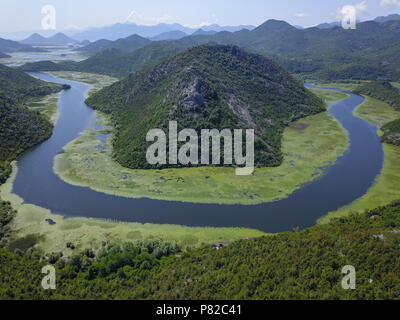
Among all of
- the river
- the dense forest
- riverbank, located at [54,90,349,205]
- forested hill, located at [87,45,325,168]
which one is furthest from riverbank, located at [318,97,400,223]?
forested hill, located at [87,45,325,168]

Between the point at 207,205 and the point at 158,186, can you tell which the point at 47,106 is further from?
the point at 207,205

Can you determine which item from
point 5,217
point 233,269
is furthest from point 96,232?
point 233,269

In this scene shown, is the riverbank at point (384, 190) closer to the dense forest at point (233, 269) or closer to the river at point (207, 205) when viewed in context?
the river at point (207, 205)

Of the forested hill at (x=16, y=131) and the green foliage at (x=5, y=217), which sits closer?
the green foliage at (x=5, y=217)

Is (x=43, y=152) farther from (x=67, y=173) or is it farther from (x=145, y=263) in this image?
(x=145, y=263)

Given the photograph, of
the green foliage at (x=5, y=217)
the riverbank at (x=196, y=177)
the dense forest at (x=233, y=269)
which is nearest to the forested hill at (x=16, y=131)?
the riverbank at (x=196, y=177)

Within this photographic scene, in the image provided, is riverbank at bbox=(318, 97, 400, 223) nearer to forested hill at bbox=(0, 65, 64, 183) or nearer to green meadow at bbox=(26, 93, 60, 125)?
forested hill at bbox=(0, 65, 64, 183)
